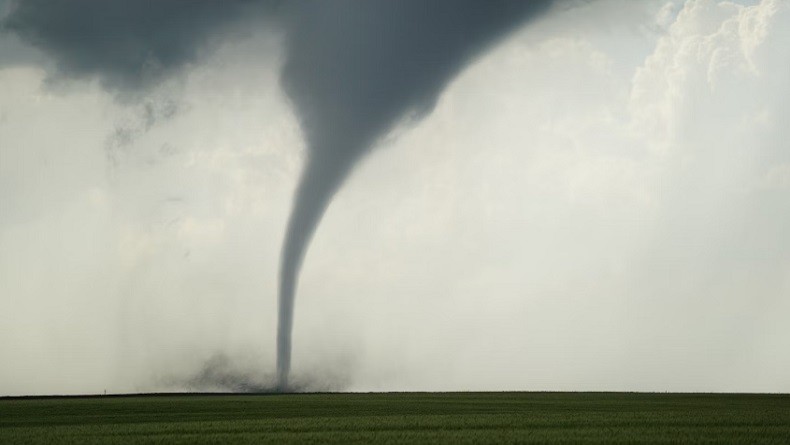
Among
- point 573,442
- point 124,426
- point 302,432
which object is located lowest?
point 573,442

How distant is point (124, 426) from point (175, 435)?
25.3ft

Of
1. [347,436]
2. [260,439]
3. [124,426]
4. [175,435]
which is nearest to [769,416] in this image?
[347,436]

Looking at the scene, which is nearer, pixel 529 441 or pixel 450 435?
pixel 529 441

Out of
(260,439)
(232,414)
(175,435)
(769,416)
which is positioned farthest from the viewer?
(232,414)

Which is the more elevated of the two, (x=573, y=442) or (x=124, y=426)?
(x=124, y=426)

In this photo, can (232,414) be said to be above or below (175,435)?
Result: above

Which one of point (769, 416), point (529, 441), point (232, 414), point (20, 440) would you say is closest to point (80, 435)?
point (20, 440)

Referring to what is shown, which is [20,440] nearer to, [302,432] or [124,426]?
[124,426]

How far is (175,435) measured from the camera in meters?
35.1

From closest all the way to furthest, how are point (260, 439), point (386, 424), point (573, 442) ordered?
1. point (573, 442)
2. point (260, 439)
3. point (386, 424)

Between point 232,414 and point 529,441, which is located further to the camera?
point 232,414

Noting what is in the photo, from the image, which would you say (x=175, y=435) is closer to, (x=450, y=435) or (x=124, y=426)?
(x=124, y=426)

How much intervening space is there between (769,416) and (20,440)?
39133 millimetres

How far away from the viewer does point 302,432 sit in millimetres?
35969
